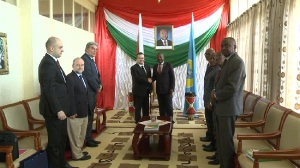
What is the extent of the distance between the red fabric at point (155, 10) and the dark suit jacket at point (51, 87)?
4349mm

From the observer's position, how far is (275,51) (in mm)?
3293

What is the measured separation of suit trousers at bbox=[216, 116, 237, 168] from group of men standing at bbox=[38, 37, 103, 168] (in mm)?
1644

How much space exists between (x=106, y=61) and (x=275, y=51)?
463cm

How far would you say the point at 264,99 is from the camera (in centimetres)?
351

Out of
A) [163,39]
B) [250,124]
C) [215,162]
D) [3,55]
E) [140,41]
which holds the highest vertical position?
[163,39]

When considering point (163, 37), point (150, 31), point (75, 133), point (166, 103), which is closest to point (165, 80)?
point (166, 103)

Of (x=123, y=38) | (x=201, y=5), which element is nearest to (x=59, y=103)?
(x=123, y=38)

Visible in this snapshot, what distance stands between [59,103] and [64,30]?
271 cm

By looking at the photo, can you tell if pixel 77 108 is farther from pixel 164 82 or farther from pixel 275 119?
pixel 275 119

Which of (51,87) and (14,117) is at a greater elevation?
(51,87)

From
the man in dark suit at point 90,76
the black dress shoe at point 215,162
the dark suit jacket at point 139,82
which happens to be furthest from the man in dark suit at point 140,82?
the black dress shoe at point 215,162

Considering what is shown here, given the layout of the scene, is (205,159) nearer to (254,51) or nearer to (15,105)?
(254,51)

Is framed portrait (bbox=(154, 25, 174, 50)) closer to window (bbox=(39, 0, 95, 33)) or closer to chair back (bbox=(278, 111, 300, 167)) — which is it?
window (bbox=(39, 0, 95, 33))

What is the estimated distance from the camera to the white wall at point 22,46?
3.57 meters
